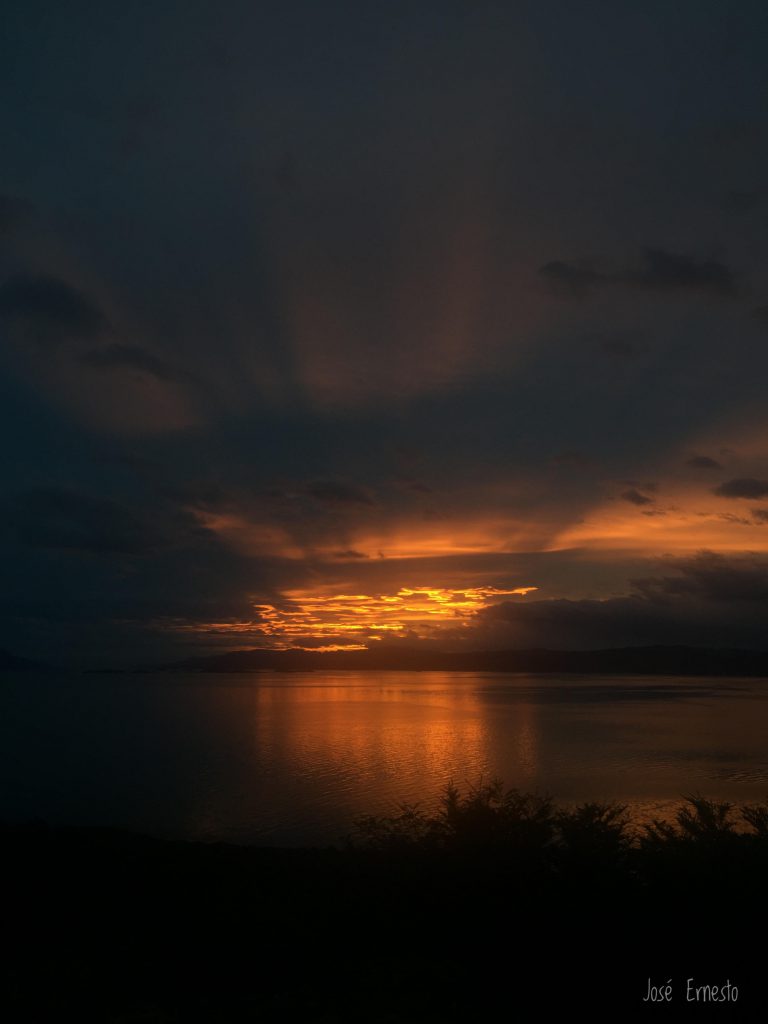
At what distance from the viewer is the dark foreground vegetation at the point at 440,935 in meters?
9.72

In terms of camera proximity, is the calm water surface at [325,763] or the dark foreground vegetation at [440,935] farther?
the calm water surface at [325,763]

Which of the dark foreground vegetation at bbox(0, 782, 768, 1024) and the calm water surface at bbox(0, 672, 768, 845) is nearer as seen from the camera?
the dark foreground vegetation at bbox(0, 782, 768, 1024)

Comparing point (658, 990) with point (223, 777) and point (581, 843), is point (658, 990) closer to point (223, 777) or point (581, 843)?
point (581, 843)

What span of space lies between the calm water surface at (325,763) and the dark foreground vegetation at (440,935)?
14444 mm

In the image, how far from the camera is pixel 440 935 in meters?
12.1

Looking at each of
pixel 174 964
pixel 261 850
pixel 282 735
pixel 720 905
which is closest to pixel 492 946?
pixel 720 905

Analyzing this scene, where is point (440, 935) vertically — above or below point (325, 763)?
above

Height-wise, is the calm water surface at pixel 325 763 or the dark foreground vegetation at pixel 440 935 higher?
the dark foreground vegetation at pixel 440 935

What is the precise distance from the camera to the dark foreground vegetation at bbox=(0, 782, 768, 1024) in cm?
972

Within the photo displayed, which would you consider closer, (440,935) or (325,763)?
(440,935)

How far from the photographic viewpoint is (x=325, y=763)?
48031mm

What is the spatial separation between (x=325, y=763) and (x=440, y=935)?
1472 inches

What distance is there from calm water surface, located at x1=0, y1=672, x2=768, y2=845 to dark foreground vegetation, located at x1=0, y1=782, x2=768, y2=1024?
14444 mm

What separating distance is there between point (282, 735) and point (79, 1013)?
194 ft
